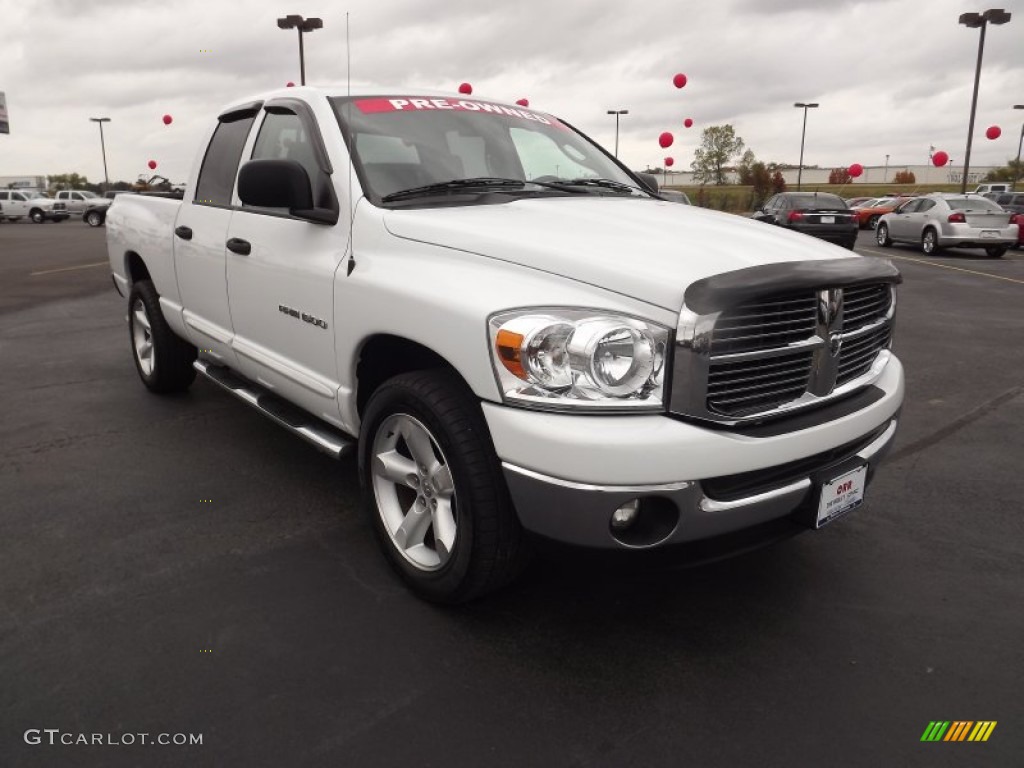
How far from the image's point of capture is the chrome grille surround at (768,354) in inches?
89.9

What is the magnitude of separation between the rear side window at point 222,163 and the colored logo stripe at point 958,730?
375 cm

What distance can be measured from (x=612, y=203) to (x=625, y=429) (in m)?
1.44

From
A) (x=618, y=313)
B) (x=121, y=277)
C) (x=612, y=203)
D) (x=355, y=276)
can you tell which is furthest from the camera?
(x=121, y=277)

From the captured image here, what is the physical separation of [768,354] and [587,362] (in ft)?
1.88

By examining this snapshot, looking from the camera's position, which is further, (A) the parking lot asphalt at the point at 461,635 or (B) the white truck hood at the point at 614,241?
(B) the white truck hood at the point at 614,241

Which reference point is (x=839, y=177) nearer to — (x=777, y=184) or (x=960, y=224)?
(x=777, y=184)

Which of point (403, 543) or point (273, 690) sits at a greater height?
point (403, 543)

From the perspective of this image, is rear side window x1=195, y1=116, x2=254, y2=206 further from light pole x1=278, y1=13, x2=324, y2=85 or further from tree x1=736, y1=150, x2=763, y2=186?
tree x1=736, y1=150, x2=763, y2=186

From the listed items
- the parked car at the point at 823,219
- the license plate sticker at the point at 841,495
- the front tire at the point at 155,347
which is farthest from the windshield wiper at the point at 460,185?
the parked car at the point at 823,219

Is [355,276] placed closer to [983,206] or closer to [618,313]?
[618,313]

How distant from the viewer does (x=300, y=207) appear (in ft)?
10.4

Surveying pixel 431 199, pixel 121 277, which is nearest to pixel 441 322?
pixel 431 199

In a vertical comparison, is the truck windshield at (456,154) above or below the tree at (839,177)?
below

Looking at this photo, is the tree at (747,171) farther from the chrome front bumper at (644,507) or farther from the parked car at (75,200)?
the chrome front bumper at (644,507)
